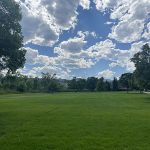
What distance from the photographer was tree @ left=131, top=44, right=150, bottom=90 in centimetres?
8981

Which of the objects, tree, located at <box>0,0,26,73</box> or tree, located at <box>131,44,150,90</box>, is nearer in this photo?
tree, located at <box>0,0,26,73</box>

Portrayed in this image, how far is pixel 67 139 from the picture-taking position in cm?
1705

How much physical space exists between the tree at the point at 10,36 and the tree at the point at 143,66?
188 ft

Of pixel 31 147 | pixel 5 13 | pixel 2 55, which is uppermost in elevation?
pixel 5 13

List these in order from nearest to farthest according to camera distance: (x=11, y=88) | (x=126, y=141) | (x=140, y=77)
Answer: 1. (x=126, y=141)
2. (x=140, y=77)
3. (x=11, y=88)

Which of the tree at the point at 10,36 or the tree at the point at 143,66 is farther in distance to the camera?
the tree at the point at 143,66

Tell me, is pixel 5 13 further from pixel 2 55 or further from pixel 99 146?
pixel 99 146

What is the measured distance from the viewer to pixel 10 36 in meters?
34.4

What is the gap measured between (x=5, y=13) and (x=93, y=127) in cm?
1811

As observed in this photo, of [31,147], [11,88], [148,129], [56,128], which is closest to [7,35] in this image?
[56,128]

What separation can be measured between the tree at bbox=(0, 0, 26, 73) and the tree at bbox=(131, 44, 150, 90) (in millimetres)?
57402

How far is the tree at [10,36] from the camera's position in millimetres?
34469

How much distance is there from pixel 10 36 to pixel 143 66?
60.6 meters

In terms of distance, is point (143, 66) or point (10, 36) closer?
point (10, 36)
